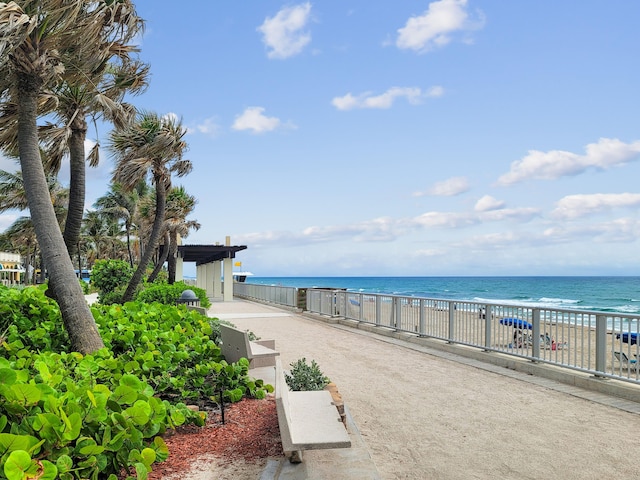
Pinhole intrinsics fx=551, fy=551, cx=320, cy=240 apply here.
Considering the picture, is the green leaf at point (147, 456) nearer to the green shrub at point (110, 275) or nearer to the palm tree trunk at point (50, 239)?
the palm tree trunk at point (50, 239)

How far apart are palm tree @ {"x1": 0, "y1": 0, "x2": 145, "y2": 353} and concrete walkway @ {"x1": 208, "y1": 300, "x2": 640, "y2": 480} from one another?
132 inches

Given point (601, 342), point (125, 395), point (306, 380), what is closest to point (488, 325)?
point (601, 342)

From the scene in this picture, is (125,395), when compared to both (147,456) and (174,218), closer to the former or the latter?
(147,456)

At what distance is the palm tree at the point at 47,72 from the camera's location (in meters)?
6.25

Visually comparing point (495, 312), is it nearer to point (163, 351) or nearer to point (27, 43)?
point (163, 351)

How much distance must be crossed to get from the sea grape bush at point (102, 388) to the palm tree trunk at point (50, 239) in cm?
38

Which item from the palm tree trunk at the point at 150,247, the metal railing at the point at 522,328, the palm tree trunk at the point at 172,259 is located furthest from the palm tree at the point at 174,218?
the metal railing at the point at 522,328

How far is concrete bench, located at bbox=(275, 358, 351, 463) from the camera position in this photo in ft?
12.0

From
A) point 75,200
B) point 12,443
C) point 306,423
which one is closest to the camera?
point 12,443

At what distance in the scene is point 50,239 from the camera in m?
6.58

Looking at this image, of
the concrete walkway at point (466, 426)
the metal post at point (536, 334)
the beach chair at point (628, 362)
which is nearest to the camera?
the concrete walkway at point (466, 426)

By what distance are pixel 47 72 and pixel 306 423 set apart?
6.08 meters

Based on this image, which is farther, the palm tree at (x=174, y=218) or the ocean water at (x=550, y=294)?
the ocean water at (x=550, y=294)

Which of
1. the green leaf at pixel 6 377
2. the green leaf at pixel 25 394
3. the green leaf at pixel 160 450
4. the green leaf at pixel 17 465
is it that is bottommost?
the green leaf at pixel 160 450
